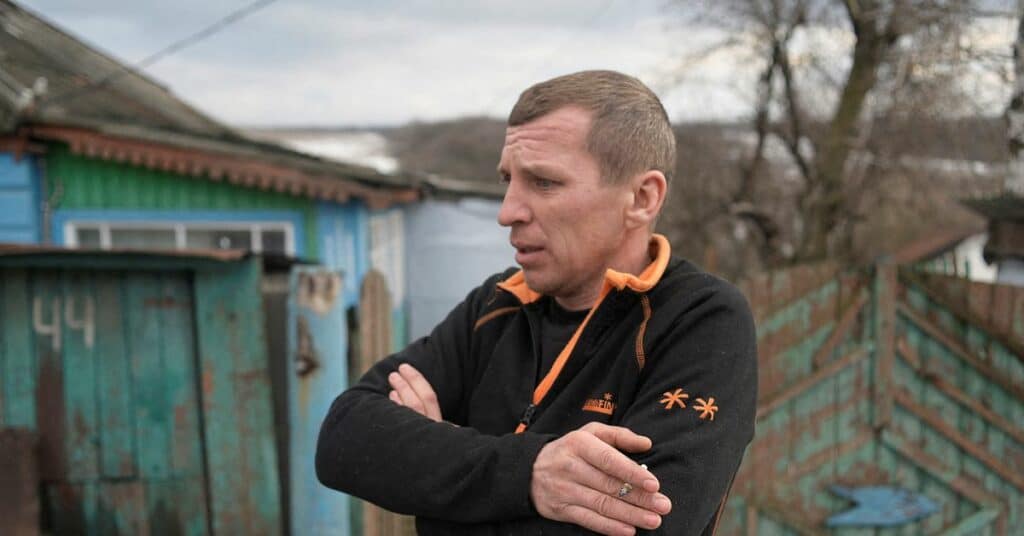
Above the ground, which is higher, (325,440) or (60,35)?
(60,35)

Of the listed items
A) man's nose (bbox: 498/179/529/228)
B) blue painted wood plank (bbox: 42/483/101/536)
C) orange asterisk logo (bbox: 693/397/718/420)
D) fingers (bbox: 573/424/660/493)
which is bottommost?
blue painted wood plank (bbox: 42/483/101/536)

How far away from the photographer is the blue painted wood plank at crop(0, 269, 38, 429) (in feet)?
12.0

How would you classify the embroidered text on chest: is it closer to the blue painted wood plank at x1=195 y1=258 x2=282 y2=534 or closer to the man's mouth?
the man's mouth

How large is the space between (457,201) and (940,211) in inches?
302

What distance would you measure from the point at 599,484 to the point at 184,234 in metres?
7.89

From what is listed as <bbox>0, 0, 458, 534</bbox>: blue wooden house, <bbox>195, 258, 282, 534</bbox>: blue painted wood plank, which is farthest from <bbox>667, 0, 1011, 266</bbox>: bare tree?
<bbox>195, 258, 282, 534</bbox>: blue painted wood plank

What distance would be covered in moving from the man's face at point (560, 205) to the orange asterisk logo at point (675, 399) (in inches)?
13.1

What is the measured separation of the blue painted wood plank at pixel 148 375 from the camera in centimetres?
369

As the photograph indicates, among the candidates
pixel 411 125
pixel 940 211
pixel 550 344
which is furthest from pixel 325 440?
pixel 411 125

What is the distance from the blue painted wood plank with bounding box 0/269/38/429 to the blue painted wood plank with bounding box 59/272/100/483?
145 millimetres

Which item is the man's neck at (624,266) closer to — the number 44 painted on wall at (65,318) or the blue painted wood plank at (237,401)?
the blue painted wood plank at (237,401)

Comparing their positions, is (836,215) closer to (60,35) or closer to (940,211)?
(940,211)

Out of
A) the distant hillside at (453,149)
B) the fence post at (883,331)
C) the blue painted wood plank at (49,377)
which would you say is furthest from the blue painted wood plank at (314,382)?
the distant hillside at (453,149)

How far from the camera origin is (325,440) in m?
1.93
